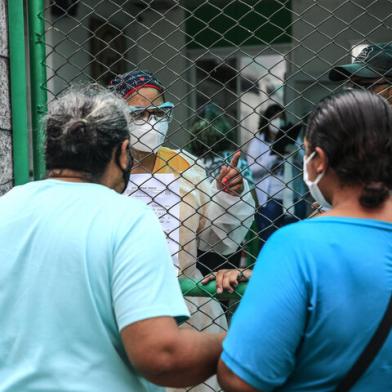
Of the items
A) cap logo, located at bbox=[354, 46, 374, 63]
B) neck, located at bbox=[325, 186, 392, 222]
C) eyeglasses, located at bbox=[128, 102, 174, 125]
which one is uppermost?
cap logo, located at bbox=[354, 46, 374, 63]

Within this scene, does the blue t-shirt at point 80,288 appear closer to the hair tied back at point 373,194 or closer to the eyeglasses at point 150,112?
the hair tied back at point 373,194

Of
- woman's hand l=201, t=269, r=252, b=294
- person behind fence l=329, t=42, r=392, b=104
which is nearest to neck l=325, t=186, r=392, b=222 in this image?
woman's hand l=201, t=269, r=252, b=294

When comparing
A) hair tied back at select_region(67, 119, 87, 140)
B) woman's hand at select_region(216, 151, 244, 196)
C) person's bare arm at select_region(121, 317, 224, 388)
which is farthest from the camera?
woman's hand at select_region(216, 151, 244, 196)

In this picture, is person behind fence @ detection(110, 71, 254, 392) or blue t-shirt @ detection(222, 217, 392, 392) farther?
person behind fence @ detection(110, 71, 254, 392)

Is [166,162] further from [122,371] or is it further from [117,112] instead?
[122,371]

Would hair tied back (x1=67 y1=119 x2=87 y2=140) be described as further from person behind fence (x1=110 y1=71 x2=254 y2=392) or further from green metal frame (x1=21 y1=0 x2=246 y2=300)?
person behind fence (x1=110 y1=71 x2=254 y2=392)

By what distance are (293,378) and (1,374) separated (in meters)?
0.72

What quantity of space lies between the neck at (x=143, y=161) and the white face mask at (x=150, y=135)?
1.6 inches

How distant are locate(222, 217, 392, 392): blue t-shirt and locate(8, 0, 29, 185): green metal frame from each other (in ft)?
4.61

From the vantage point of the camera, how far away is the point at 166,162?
2.82 meters

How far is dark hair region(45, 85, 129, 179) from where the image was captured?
1750 mm

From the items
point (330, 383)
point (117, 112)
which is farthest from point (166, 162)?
point (330, 383)

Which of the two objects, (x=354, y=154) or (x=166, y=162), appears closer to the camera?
(x=354, y=154)

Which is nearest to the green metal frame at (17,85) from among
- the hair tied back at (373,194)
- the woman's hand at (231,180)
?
the woman's hand at (231,180)
